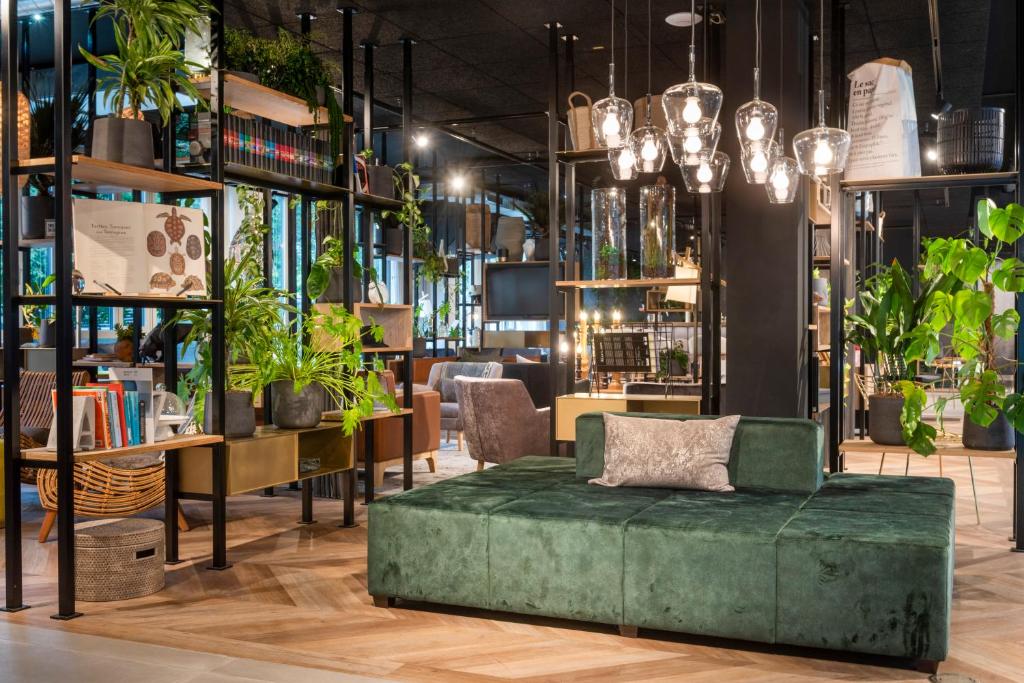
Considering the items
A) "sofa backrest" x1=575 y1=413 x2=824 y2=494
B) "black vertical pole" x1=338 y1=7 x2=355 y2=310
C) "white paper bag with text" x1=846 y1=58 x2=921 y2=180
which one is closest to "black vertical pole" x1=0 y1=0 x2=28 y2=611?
"black vertical pole" x1=338 y1=7 x2=355 y2=310

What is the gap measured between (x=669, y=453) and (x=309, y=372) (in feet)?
6.79

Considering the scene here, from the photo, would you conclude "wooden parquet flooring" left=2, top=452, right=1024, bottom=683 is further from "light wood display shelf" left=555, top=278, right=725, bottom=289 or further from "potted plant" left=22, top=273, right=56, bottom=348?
"potted plant" left=22, top=273, right=56, bottom=348

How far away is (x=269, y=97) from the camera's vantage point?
17.7 feet

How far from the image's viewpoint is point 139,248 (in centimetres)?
434

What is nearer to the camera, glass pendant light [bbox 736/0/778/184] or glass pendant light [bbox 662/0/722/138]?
glass pendant light [bbox 662/0/722/138]

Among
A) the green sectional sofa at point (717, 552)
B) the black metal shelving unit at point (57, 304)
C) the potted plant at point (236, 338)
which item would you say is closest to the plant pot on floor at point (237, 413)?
the potted plant at point (236, 338)

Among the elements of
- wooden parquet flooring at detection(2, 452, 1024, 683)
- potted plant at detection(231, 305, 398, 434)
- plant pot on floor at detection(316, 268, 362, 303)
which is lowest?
wooden parquet flooring at detection(2, 452, 1024, 683)

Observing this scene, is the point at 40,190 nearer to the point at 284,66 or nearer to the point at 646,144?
the point at 284,66

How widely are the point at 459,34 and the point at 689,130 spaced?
3847 mm

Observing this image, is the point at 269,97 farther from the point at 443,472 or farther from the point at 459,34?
the point at 443,472

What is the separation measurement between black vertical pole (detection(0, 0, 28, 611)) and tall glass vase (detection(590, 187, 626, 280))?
3.11m

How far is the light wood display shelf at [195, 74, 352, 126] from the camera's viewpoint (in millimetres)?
5098

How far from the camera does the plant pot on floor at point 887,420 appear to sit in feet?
17.3

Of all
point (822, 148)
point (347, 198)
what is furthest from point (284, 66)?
point (822, 148)
